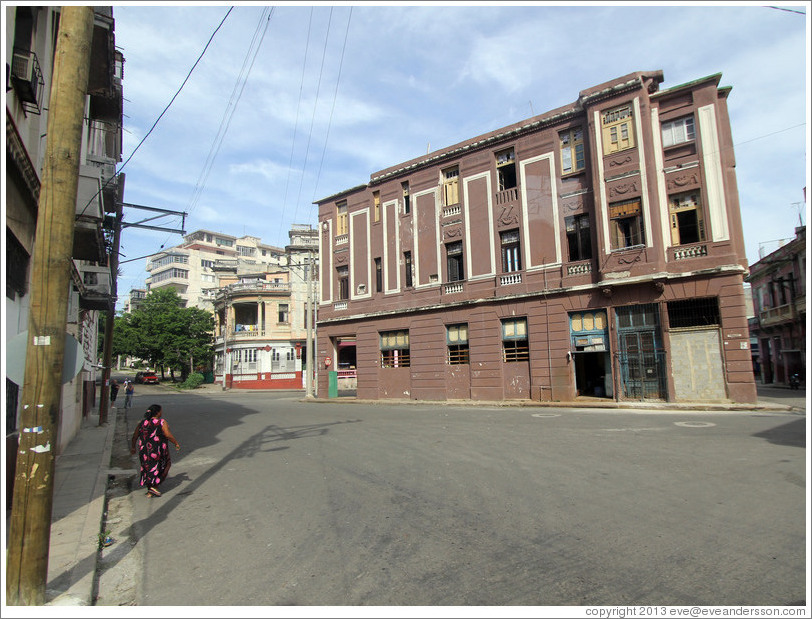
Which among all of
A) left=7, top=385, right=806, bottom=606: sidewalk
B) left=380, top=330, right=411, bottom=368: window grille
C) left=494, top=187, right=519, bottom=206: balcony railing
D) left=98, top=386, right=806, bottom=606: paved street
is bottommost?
left=7, top=385, right=806, bottom=606: sidewalk

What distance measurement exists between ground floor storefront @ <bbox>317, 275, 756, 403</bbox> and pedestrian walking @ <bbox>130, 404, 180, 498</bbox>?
16400mm

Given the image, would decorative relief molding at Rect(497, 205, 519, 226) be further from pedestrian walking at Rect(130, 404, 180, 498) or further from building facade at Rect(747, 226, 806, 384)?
building facade at Rect(747, 226, 806, 384)

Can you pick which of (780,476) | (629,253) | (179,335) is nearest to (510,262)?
(629,253)

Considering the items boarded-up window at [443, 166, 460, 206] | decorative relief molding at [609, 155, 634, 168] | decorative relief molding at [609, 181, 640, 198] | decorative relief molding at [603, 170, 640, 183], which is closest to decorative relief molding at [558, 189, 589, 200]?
decorative relief molding at [603, 170, 640, 183]

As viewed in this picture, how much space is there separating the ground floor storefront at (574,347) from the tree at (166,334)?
109 ft

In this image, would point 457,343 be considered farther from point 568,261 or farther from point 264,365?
point 264,365

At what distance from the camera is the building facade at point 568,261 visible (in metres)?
18.1

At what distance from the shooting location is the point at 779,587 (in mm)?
3779

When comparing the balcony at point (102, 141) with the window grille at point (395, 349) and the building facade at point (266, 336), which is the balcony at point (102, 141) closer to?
the window grille at point (395, 349)

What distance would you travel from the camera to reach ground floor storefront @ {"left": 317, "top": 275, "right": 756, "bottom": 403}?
17.5m

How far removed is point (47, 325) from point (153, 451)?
469 centimetres

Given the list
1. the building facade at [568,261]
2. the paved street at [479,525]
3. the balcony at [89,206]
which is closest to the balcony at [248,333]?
the building facade at [568,261]

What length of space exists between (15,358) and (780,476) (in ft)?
30.8

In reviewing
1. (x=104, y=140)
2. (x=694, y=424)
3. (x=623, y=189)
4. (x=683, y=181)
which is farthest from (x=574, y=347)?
(x=104, y=140)
